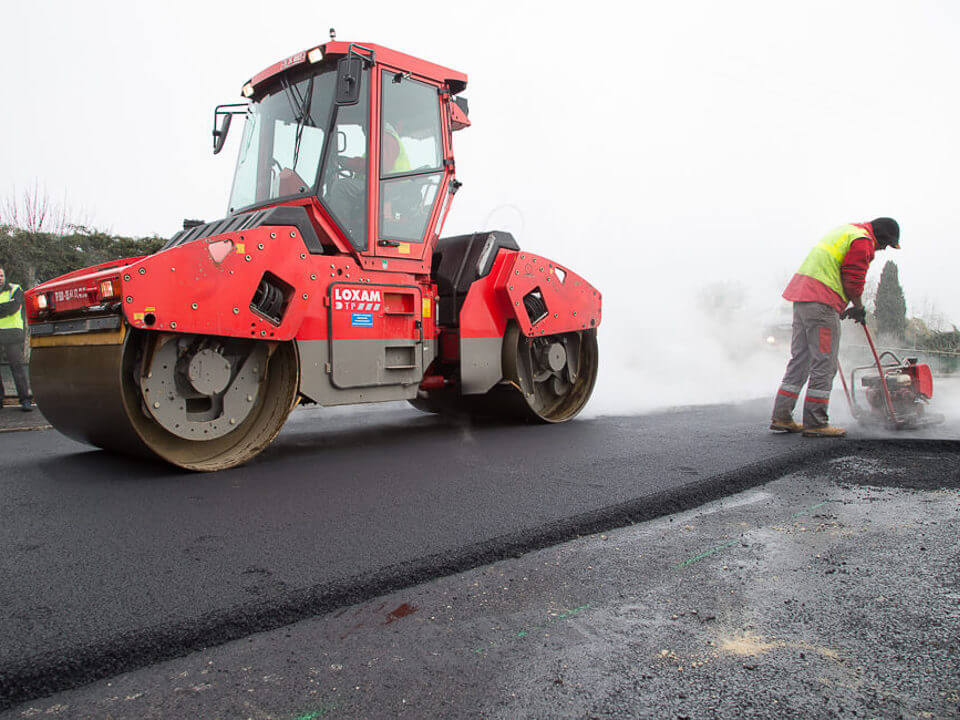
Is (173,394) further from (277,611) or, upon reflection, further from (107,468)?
(277,611)

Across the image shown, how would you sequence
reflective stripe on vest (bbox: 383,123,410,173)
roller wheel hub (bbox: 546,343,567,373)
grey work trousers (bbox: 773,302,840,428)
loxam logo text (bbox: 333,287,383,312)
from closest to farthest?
loxam logo text (bbox: 333,287,383,312) → reflective stripe on vest (bbox: 383,123,410,173) → grey work trousers (bbox: 773,302,840,428) → roller wheel hub (bbox: 546,343,567,373)

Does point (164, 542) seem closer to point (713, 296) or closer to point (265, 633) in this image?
point (265, 633)

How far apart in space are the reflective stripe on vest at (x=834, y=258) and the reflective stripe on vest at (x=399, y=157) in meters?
3.23

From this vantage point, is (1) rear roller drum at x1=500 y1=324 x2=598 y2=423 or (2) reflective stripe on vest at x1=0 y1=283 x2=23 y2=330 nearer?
(1) rear roller drum at x1=500 y1=324 x2=598 y2=423

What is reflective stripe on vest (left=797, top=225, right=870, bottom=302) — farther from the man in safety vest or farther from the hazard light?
the man in safety vest

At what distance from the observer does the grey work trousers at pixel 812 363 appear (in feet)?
16.9

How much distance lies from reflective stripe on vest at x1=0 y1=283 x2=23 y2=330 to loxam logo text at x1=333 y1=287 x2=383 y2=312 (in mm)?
4574

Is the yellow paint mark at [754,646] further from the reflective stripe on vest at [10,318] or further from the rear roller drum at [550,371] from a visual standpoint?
the reflective stripe on vest at [10,318]

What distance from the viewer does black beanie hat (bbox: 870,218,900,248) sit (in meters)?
5.22

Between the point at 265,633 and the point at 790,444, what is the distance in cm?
386

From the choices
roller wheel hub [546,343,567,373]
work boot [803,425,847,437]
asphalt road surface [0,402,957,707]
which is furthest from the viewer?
roller wheel hub [546,343,567,373]

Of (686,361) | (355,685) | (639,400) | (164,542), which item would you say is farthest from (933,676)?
(686,361)

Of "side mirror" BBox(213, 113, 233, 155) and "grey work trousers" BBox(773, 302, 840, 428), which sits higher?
"side mirror" BBox(213, 113, 233, 155)

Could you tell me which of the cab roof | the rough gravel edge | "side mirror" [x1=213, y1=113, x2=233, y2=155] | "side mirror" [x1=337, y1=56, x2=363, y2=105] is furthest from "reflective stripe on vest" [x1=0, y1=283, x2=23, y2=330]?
the rough gravel edge
